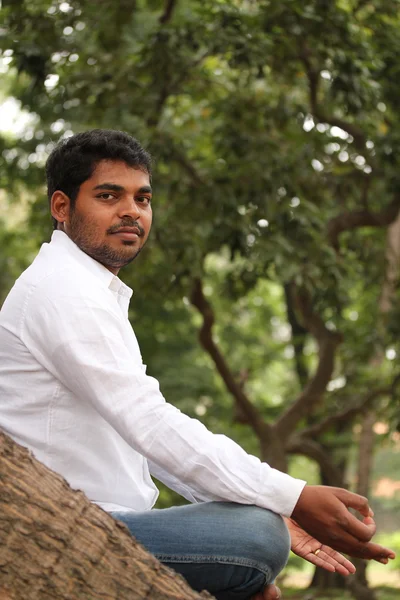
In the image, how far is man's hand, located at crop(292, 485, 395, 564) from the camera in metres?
2.07

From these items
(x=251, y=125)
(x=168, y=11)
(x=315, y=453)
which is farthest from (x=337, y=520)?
(x=315, y=453)

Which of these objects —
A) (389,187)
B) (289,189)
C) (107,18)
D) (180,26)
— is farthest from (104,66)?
(389,187)

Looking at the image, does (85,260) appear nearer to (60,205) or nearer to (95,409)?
(60,205)

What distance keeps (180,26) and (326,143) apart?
6.22 feet

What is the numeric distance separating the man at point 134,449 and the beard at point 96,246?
0.26 ft

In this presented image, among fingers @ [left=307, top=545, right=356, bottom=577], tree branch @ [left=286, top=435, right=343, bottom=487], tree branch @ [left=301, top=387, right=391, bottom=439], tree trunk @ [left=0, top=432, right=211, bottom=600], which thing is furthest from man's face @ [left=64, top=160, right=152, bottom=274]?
tree branch @ [left=286, top=435, right=343, bottom=487]

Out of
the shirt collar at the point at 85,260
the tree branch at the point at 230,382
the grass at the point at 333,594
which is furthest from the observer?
the grass at the point at 333,594

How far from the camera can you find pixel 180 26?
263 inches

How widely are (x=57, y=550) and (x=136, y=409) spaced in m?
0.36

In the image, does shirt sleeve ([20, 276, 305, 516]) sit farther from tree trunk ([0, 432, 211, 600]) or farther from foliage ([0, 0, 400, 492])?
foliage ([0, 0, 400, 492])

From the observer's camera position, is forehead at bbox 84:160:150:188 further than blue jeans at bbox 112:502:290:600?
Yes

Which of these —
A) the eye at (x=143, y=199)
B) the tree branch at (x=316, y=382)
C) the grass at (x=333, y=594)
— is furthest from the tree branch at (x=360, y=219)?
the eye at (x=143, y=199)

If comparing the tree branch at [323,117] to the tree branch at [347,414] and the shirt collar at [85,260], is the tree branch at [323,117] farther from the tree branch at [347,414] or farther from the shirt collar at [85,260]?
the shirt collar at [85,260]

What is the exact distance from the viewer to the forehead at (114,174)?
2.53m
